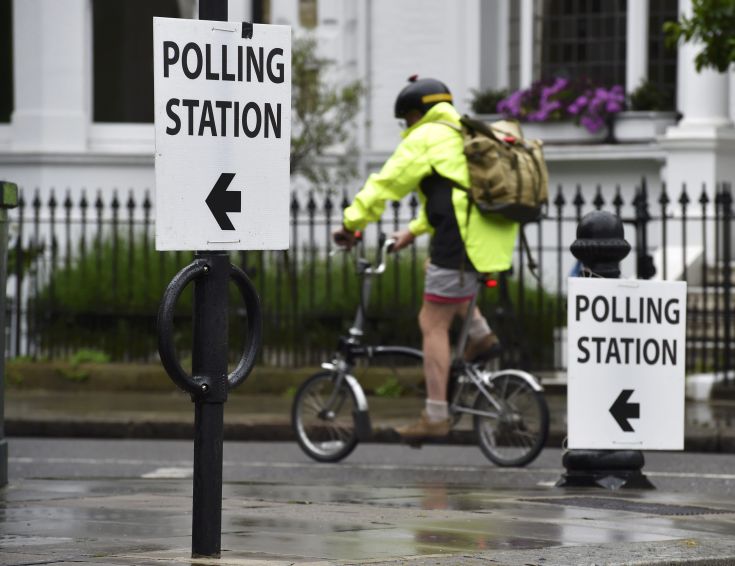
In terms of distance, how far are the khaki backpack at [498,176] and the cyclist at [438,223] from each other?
71 millimetres

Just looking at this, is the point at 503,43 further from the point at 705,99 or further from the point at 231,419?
the point at 231,419

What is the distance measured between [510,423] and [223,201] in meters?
4.54

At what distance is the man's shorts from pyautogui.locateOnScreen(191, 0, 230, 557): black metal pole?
4.26 metres

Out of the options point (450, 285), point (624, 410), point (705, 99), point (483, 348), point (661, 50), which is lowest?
point (624, 410)

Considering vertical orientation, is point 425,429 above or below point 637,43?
below

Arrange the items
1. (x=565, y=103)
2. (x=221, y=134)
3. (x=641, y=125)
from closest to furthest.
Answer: (x=221, y=134) < (x=641, y=125) < (x=565, y=103)

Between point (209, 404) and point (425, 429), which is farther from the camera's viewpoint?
point (425, 429)

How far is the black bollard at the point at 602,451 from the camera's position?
25.9ft

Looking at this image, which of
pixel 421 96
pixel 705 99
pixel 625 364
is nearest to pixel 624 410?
pixel 625 364

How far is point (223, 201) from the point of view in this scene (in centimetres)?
529

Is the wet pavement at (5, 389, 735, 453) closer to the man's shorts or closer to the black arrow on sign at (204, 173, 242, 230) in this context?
the man's shorts

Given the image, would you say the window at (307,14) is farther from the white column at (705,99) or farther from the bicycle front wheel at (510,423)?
the bicycle front wheel at (510,423)

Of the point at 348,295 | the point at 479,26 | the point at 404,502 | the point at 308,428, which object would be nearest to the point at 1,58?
the point at 479,26

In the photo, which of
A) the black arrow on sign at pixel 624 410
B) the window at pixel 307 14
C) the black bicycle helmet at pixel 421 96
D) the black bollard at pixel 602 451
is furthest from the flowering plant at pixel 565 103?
the black arrow on sign at pixel 624 410
